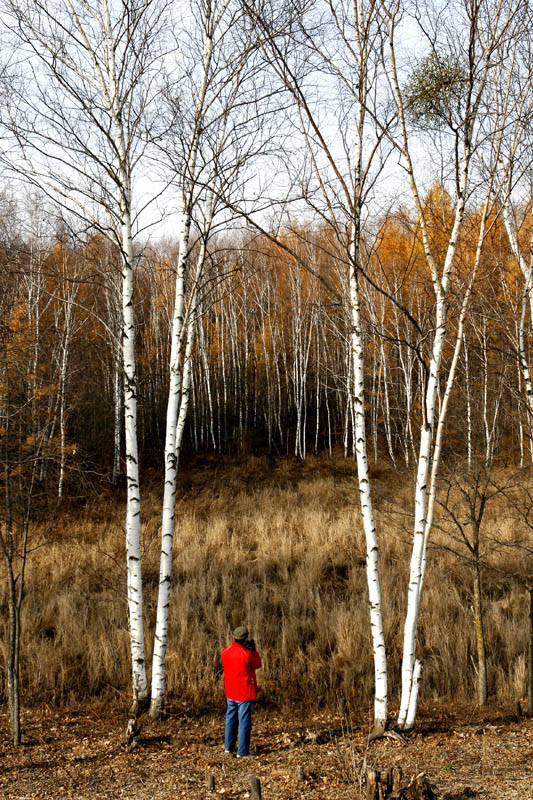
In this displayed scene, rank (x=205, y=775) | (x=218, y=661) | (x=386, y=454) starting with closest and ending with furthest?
1. (x=205, y=775)
2. (x=218, y=661)
3. (x=386, y=454)

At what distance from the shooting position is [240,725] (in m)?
5.11

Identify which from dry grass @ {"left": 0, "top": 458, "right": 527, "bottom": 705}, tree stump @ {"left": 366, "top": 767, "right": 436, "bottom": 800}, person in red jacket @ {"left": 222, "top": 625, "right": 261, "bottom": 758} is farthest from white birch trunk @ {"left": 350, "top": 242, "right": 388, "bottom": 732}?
dry grass @ {"left": 0, "top": 458, "right": 527, "bottom": 705}

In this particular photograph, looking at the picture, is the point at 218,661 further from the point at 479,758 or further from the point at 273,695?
the point at 479,758

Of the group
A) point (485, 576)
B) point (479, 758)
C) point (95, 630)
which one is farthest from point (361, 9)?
point (485, 576)

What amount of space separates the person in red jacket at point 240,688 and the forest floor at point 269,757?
0.54ft

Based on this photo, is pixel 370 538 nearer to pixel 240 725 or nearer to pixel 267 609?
pixel 240 725

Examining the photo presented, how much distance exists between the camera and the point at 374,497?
14.5 m

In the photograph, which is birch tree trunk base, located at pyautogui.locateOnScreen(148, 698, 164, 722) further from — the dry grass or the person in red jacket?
the person in red jacket

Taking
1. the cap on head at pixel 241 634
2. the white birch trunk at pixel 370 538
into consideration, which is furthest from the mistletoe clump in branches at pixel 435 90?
the cap on head at pixel 241 634

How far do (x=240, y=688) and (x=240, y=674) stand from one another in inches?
4.5

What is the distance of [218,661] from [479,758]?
3.75 metres

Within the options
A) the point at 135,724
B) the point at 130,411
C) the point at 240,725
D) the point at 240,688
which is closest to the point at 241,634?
the point at 240,688

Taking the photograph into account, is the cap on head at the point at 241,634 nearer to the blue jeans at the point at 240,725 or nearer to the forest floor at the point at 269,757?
the blue jeans at the point at 240,725

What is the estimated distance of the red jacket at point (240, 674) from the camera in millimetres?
5059
